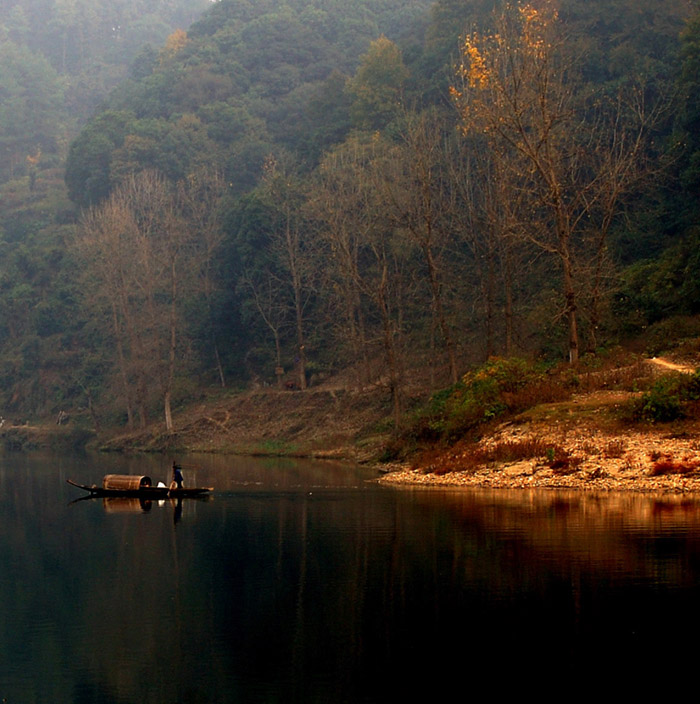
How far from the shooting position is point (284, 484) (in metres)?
37.8

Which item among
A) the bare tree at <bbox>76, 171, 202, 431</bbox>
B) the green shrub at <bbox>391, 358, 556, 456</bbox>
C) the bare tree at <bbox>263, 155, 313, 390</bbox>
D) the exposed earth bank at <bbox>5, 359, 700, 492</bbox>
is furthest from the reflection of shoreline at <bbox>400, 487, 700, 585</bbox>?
the bare tree at <bbox>76, 171, 202, 431</bbox>

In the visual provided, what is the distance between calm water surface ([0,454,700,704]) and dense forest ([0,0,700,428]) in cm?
1812

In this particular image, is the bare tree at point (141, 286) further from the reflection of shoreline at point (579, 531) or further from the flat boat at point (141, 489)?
the reflection of shoreline at point (579, 531)

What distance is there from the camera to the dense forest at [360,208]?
47.2 metres

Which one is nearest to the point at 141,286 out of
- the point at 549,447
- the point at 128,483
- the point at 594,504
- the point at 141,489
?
the point at 128,483

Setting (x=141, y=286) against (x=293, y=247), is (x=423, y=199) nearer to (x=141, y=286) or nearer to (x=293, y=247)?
(x=293, y=247)

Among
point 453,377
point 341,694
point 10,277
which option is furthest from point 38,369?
point 341,694

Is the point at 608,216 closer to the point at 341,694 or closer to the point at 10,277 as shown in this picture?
the point at 341,694

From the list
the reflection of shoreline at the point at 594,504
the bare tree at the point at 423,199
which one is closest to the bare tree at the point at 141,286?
the bare tree at the point at 423,199

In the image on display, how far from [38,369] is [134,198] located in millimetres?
17247

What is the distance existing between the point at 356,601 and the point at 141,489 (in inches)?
700

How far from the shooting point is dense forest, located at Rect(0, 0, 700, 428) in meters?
47.2

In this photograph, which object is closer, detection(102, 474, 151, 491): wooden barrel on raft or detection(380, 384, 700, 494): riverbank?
detection(380, 384, 700, 494): riverbank

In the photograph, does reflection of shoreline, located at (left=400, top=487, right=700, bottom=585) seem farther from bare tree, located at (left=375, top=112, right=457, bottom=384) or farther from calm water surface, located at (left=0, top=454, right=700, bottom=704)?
bare tree, located at (left=375, top=112, right=457, bottom=384)
